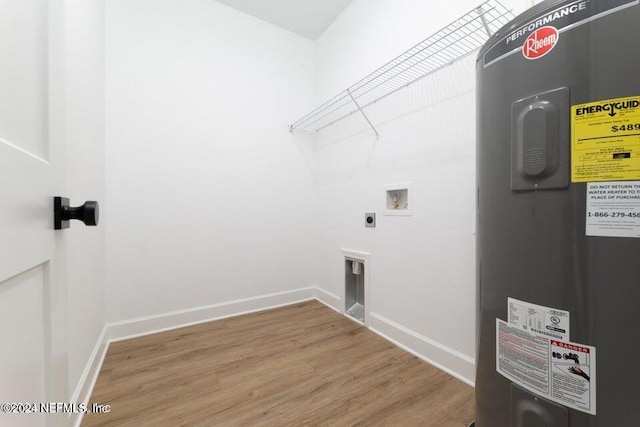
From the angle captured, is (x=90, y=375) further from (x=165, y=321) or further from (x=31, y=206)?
(x=31, y=206)

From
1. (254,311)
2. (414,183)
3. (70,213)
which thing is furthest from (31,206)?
(254,311)

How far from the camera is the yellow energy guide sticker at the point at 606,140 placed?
47 centimetres

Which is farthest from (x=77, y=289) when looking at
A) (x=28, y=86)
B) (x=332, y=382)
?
(x=332, y=382)

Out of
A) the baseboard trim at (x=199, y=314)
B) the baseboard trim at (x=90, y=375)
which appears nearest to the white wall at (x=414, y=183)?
the baseboard trim at (x=199, y=314)

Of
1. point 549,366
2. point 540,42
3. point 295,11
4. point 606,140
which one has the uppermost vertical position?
point 295,11

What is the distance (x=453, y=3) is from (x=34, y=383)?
2.05 metres

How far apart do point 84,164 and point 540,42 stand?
1.78 m

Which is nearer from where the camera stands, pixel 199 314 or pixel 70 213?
pixel 70 213

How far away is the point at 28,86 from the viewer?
46cm

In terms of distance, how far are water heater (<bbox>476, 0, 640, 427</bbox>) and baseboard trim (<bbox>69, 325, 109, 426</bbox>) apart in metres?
1.49

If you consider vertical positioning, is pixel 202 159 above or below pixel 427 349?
above

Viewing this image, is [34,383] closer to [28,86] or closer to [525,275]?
[28,86]

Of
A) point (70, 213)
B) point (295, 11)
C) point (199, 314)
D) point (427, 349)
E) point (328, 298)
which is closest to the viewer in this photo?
point (70, 213)

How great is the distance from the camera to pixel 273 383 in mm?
1303
